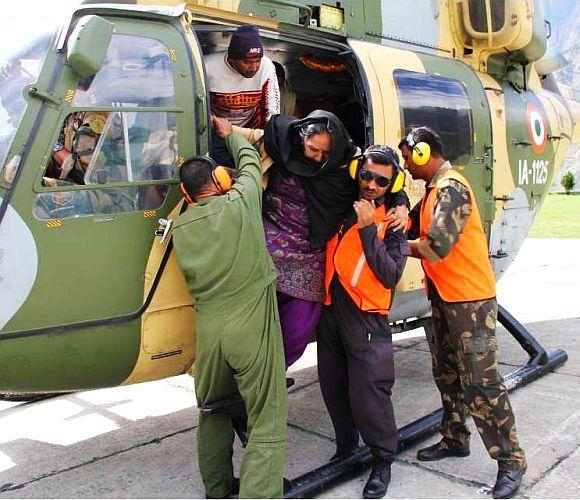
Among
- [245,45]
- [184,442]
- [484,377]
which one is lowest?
[184,442]

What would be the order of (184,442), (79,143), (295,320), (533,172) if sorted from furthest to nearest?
1. (533,172)
2. (184,442)
3. (295,320)
4. (79,143)

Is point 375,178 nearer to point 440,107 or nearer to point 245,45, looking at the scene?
point 245,45

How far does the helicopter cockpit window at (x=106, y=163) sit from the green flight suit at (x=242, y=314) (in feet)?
0.82

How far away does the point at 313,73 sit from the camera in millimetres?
4383

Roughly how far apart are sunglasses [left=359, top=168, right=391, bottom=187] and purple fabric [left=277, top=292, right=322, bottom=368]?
2.26ft

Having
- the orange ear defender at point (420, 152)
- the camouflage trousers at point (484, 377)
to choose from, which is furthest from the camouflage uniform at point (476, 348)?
the orange ear defender at point (420, 152)

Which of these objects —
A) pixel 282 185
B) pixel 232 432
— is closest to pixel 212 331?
pixel 232 432

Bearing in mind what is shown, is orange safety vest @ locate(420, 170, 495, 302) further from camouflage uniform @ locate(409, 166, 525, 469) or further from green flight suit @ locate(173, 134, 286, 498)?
green flight suit @ locate(173, 134, 286, 498)

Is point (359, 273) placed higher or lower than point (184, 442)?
higher

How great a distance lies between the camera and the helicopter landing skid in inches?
123

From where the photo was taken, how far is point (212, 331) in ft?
8.93

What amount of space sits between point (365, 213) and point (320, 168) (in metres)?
0.33

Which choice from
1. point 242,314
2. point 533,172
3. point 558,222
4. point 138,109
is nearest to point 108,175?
point 138,109

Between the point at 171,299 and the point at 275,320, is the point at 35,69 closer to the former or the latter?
the point at 171,299
